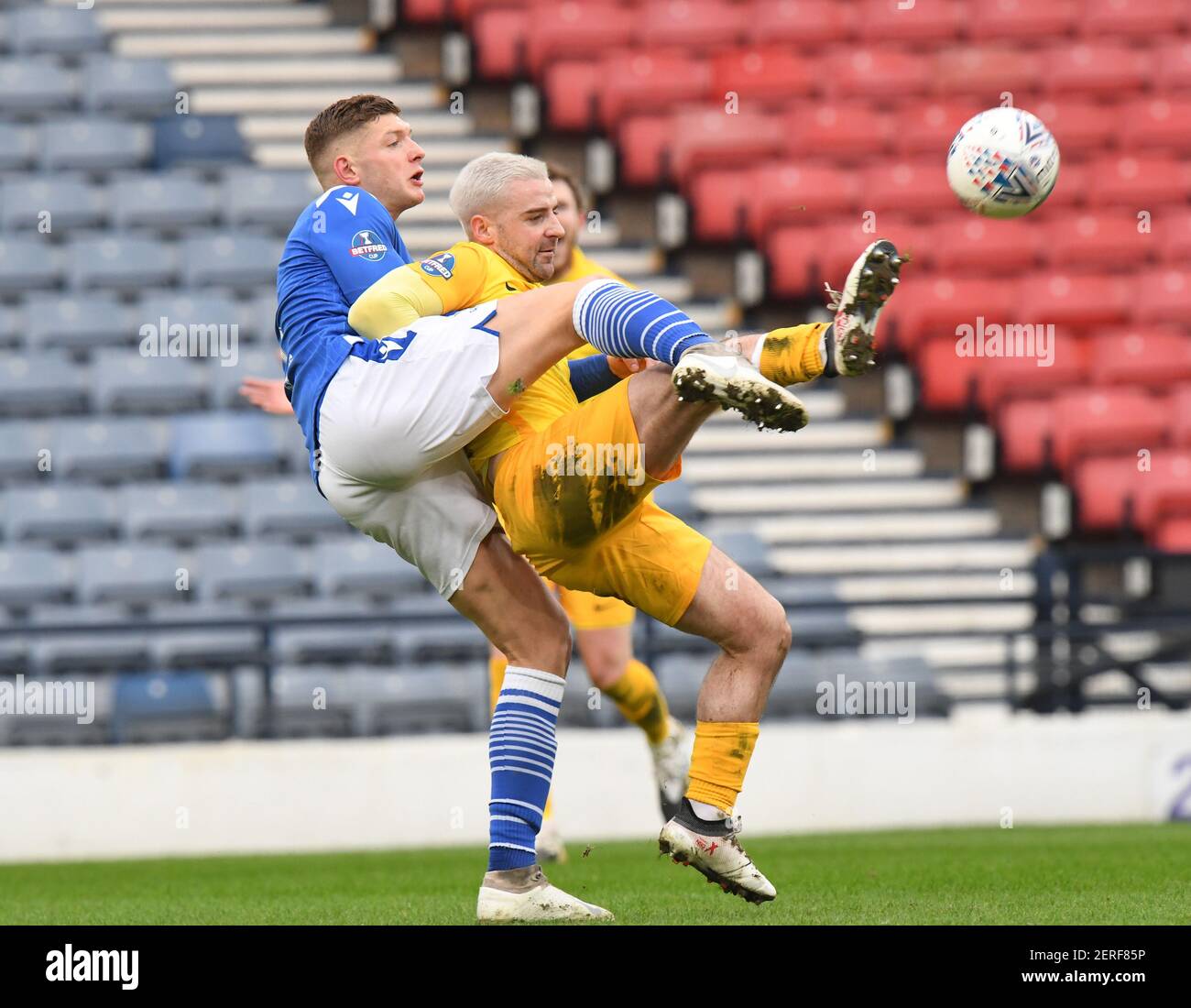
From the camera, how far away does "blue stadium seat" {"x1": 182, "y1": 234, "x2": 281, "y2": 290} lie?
11836 mm

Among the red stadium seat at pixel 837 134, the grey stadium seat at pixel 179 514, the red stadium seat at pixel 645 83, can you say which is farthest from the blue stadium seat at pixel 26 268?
the red stadium seat at pixel 837 134

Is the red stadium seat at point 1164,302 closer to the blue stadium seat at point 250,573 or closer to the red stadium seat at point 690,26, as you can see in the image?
the red stadium seat at point 690,26


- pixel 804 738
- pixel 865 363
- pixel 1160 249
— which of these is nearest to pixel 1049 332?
pixel 1160 249

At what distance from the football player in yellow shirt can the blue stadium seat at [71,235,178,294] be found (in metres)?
7.67

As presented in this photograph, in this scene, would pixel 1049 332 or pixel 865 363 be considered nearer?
pixel 865 363

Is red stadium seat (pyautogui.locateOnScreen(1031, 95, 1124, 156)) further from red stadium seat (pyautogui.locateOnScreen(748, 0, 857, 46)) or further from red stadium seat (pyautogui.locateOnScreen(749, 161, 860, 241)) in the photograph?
red stadium seat (pyautogui.locateOnScreen(749, 161, 860, 241))

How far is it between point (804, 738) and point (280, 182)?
5627 mm

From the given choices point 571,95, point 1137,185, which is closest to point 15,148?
point 571,95

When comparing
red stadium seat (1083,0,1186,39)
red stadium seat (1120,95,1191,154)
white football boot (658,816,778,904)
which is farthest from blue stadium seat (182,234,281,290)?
white football boot (658,816,778,904)

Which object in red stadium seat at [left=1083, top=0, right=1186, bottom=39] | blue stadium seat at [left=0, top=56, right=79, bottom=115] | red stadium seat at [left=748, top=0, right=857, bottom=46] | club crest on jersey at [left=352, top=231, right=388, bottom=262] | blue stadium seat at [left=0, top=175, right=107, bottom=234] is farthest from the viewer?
red stadium seat at [left=1083, top=0, right=1186, bottom=39]

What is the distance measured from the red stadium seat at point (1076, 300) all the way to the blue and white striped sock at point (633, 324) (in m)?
8.08

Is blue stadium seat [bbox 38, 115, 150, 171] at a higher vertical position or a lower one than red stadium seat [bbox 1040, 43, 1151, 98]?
lower

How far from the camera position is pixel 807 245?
11930 millimetres
